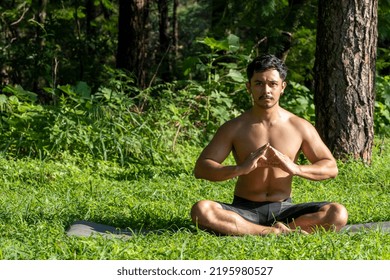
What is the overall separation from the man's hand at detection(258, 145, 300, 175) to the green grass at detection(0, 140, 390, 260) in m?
0.47

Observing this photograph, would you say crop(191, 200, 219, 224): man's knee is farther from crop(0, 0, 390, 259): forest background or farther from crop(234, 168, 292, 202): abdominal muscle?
crop(234, 168, 292, 202): abdominal muscle

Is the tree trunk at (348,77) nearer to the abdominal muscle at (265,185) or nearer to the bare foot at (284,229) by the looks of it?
the abdominal muscle at (265,185)

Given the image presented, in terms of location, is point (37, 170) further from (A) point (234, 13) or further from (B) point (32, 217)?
(A) point (234, 13)

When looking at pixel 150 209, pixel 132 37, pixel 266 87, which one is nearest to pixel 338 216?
pixel 266 87

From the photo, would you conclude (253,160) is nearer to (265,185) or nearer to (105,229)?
(265,185)

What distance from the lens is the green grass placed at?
5414 mm

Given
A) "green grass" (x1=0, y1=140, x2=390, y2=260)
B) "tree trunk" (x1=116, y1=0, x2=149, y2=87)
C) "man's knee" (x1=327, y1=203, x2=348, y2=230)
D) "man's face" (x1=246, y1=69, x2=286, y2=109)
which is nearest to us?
"green grass" (x1=0, y1=140, x2=390, y2=260)

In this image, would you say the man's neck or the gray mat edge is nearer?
the gray mat edge

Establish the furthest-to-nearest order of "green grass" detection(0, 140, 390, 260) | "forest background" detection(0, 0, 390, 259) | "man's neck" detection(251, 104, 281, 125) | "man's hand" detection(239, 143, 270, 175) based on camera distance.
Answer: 1. "man's neck" detection(251, 104, 281, 125)
2. "man's hand" detection(239, 143, 270, 175)
3. "forest background" detection(0, 0, 390, 259)
4. "green grass" detection(0, 140, 390, 260)

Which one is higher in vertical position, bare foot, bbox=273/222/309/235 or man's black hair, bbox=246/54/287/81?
man's black hair, bbox=246/54/287/81

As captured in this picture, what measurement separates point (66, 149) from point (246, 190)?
382 cm

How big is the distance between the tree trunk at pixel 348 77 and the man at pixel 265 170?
3447 millimetres

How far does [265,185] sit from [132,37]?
25.2 ft

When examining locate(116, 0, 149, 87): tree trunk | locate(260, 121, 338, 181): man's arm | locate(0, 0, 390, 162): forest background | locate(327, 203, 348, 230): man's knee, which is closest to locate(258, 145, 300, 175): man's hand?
locate(260, 121, 338, 181): man's arm
